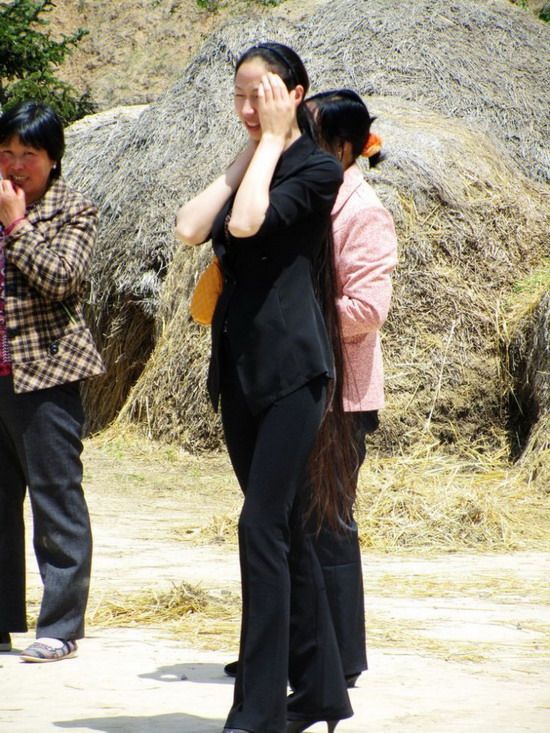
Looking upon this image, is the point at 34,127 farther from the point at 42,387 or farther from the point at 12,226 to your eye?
the point at 42,387

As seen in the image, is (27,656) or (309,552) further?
(27,656)

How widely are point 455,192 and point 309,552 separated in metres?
6.48

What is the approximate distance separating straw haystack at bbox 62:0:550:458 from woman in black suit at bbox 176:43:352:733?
18.0 feet

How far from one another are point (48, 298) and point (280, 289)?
4.00 ft

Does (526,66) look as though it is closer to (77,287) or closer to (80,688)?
(77,287)

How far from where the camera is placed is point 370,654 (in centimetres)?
424

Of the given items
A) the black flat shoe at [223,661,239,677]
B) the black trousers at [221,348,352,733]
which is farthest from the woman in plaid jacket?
the black trousers at [221,348,352,733]

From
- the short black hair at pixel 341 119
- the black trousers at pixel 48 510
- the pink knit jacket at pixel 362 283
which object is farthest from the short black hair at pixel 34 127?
the pink knit jacket at pixel 362 283

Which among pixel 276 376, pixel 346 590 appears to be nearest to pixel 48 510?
pixel 346 590

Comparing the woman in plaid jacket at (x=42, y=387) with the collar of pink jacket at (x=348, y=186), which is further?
the woman in plaid jacket at (x=42, y=387)

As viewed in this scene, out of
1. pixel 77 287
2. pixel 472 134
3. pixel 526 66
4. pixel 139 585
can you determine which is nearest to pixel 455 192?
pixel 472 134

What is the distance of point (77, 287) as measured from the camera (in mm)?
4195

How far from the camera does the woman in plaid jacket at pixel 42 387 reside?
411cm

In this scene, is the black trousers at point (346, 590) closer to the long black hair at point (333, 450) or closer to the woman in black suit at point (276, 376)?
the long black hair at point (333, 450)
